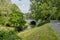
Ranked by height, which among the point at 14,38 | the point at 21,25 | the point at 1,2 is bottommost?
the point at 21,25

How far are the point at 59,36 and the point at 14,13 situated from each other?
2121 centimetres

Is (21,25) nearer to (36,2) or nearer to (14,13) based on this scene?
(14,13)

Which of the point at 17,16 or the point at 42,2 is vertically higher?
the point at 42,2

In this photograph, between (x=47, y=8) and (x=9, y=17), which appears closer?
(x=47, y=8)

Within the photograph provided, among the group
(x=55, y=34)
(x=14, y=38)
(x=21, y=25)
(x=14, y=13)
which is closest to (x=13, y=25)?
(x=21, y=25)

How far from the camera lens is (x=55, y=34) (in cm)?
1686

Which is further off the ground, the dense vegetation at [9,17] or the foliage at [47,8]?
the foliage at [47,8]

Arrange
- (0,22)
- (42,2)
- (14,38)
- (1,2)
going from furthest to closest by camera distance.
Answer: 1. (1,2)
2. (0,22)
3. (42,2)
4. (14,38)

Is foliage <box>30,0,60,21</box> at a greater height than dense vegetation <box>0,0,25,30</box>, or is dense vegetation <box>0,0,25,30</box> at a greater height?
foliage <box>30,0,60,21</box>

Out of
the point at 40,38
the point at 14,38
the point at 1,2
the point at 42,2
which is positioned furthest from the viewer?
the point at 1,2

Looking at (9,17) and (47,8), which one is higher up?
(47,8)

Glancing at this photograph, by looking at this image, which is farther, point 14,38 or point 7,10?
point 7,10

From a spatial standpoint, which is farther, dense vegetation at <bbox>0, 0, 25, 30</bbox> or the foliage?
→ dense vegetation at <bbox>0, 0, 25, 30</bbox>

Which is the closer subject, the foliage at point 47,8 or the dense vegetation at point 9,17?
the foliage at point 47,8
